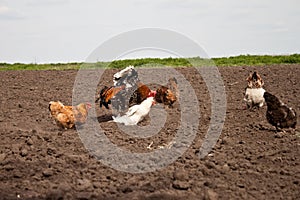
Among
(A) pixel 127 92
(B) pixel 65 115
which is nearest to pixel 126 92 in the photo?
(A) pixel 127 92

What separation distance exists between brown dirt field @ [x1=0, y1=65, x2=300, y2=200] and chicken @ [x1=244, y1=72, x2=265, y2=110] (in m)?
0.14

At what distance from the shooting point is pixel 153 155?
206 inches

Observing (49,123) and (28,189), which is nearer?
(28,189)

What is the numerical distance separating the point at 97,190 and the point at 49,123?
3.37 m

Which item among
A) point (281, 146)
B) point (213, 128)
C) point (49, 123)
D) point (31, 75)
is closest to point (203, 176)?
point (281, 146)

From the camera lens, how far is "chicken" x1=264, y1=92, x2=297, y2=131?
20.2ft

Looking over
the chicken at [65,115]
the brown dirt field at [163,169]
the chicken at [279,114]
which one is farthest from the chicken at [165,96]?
the chicken at [279,114]

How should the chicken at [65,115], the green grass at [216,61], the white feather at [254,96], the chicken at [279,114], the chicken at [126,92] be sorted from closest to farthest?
the chicken at [279,114]
the chicken at [65,115]
the chicken at [126,92]
the white feather at [254,96]
the green grass at [216,61]

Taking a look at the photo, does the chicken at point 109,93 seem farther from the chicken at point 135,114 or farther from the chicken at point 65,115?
the chicken at point 65,115

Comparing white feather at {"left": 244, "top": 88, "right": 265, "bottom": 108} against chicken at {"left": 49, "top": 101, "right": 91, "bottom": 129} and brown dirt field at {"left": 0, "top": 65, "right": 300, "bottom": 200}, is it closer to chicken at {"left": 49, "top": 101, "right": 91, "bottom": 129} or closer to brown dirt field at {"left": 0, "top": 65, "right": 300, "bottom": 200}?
brown dirt field at {"left": 0, "top": 65, "right": 300, "bottom": 200}

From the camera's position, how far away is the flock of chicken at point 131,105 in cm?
622

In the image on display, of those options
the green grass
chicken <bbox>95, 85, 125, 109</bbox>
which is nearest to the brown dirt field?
chicken <bbox>95, 85, 125, 109</bbox>

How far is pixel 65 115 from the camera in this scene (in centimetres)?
658

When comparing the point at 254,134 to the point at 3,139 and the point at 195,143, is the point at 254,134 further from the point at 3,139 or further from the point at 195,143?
the point at 3,139
